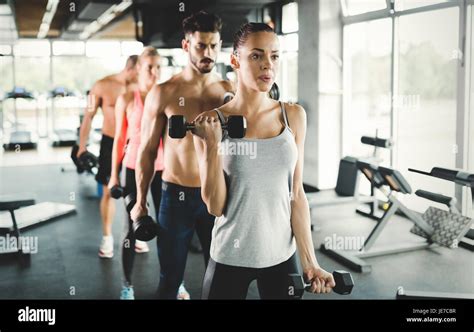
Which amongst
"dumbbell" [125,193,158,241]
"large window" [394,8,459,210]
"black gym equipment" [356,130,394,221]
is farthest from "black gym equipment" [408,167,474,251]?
"dumbbell" [125,193,158,241]

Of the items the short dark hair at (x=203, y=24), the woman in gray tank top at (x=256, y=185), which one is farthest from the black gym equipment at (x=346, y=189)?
the woman in gray tank top at (x=256, y=185)

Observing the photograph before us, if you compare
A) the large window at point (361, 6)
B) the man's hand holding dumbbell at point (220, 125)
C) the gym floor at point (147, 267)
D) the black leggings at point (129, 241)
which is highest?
the large window at point (361, 6)

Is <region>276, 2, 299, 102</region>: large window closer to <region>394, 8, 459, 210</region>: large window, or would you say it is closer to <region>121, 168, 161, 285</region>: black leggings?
<region>394, 8, 459, 210</region>: large window

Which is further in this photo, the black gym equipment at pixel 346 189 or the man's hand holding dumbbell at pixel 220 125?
the black gym equipment at pixel 346 189

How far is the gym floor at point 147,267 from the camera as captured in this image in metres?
2.99

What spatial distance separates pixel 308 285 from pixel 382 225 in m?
2.26

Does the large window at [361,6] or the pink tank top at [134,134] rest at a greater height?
the large window at [361,6]

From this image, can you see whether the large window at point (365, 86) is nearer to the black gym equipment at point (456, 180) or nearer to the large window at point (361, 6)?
the large window at point (361, 6)

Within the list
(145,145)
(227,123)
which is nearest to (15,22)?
(145,145)

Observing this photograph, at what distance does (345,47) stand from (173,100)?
2906 mm

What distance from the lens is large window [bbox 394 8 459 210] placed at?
12.7 feet

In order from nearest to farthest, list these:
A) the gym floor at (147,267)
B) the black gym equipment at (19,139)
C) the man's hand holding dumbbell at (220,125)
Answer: the man's hand holding dumbbell at (220,125)
the gym floor at (147,267)
the black gym equipment at (19,139)

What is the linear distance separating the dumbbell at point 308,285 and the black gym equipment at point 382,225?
1812mm

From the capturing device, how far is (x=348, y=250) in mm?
3736
